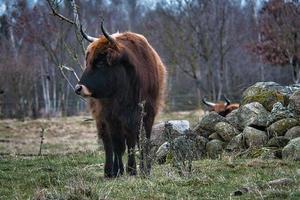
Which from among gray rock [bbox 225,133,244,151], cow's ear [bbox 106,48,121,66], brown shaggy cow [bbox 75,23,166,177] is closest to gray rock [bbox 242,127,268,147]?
gray rock [bbox 225,133,244,151]

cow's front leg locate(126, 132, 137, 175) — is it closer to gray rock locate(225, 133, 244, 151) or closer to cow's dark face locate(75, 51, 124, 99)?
cow's dark face locate(75, 51, 124, 99)

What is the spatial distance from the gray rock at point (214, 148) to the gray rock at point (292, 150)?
161cm

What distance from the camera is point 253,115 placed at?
428 inches

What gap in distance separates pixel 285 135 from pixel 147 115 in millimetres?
2886

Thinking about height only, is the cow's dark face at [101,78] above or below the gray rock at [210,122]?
above

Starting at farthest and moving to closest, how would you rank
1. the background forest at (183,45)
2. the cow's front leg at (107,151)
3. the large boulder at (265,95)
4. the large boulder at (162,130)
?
1. the background forest at (183,45)
2. the large boulder at (162,130)
3. the large boulder at (265,95)
4. the cow's front leg at (107,151)

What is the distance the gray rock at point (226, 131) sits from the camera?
10695 millimetres

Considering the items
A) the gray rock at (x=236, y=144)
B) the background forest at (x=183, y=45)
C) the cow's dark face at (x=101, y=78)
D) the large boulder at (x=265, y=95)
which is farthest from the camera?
the background forest at (x=183, y=45)

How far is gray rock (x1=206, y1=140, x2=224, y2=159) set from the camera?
10328 millimetres

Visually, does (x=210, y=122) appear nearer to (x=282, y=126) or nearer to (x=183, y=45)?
(x=282, y=126)

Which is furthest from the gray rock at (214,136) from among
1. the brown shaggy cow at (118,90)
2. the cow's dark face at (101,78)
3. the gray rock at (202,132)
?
the cow's dark face at (101,78)

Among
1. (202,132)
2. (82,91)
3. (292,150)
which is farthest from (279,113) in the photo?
(82,91)

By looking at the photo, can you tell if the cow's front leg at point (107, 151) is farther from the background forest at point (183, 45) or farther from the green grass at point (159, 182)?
the background forest at point (183, 45)

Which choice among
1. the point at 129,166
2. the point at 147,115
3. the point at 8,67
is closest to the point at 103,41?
the point at 147,115
